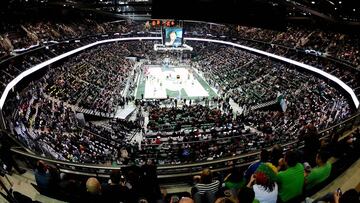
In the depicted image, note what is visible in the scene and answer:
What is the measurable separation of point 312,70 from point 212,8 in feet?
94.9

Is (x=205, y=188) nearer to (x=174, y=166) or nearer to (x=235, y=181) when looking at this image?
(x=235, y=181)

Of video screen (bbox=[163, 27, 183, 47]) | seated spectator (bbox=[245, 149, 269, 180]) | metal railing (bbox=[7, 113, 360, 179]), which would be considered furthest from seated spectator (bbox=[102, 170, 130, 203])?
video screen (bbox=[163, 27, 183, 47])

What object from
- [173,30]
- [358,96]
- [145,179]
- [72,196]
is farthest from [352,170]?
[173,30]

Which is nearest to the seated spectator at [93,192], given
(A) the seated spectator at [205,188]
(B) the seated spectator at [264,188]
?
(A) the seated spectator at [205,188]

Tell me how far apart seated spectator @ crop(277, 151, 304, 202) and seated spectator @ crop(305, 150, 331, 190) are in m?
0.36

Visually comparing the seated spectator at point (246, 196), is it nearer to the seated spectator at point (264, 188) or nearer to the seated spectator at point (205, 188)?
the seated spectator at point (264, 188)

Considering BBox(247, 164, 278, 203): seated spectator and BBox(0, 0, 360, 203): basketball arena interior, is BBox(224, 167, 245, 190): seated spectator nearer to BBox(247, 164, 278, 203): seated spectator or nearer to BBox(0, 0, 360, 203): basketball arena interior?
BBox(0, 0, 360, 203): basketball arena interior

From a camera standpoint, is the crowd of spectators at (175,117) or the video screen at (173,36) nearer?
the crowd of spectators at (175,117)

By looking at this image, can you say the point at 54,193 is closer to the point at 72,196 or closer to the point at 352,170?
the point at 72,196

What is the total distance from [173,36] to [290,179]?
4321 cm

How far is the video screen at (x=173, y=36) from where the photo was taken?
45.9 metres

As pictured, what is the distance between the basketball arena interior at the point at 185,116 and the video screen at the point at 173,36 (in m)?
0.15

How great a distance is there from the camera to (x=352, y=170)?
18.9 feet

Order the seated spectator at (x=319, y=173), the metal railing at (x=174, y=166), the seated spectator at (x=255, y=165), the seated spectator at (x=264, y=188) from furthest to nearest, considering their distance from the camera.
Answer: the metal railing at (x=174, y=166) < the seated spectator at (x=255, y=165) < the seated spectator at (x=319, y=173) < the seated spectator at (x=264, y=188)
